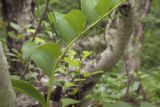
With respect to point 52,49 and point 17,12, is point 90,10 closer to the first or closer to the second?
point 52,49

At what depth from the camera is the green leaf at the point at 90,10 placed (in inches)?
47.1

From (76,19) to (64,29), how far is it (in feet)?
0.20

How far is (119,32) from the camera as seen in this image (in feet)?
6.53

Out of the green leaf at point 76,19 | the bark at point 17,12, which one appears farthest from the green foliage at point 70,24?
the bark at point 17,12

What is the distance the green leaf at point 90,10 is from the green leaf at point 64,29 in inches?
2.7

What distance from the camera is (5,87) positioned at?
1.03m

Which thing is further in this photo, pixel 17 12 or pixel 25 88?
pixel 17 12

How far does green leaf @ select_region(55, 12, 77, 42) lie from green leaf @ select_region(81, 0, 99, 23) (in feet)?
0.22

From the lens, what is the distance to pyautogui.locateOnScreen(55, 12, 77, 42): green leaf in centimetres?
123

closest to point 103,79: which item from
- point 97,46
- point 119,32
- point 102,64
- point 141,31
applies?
point 97,46

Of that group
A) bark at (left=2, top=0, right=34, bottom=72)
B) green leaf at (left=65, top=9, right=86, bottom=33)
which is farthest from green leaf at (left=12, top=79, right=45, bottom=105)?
bark at (left=2, top=0, right=34, bottom=72)

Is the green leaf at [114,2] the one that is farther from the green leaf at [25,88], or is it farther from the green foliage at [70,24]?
the green leaf at [25,88]

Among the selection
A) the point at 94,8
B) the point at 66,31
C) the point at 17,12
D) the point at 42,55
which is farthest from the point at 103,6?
the point at 17,12

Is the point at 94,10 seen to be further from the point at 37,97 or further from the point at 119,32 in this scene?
the point at 119,32
